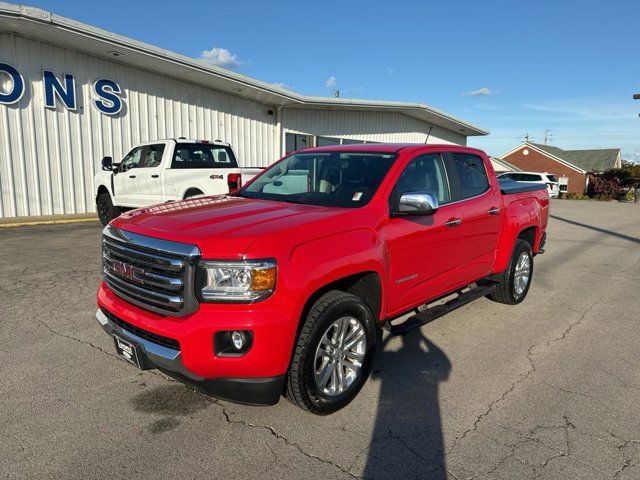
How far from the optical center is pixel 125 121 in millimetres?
13383

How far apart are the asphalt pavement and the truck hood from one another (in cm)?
121

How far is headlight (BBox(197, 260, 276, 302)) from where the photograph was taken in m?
2.66

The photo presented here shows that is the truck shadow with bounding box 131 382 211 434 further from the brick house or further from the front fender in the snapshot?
the brick house

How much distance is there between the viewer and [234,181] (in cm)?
860

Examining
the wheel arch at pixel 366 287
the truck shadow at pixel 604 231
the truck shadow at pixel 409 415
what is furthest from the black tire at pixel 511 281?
the truck shadow at pixel 604 231

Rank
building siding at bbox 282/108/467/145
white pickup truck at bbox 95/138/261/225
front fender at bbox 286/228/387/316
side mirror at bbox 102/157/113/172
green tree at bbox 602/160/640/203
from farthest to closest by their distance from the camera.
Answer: green tree at bbox 602/160/640/203
building siding at bbox 282/108/467/145
side mirror at bbox 102/157/113/172
white pickup truck at bbox 95/138/261/225
front fender at bbox 286/228/387/316

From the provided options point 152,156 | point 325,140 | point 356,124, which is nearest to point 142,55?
point 152,156

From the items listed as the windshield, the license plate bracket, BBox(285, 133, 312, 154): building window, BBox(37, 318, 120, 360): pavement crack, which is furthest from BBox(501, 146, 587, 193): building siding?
the license plate bracket

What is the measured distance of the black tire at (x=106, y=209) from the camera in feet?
36.5

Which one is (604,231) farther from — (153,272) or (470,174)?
(153,272)

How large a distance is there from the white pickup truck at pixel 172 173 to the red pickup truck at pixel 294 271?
480cm

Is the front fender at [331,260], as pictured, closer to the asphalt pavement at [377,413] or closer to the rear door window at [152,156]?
the asphalt pavement at [377,413]

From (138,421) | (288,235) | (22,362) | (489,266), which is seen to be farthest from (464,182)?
(22,362)

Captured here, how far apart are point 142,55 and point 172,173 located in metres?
4.90
